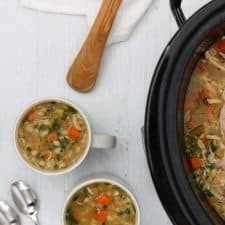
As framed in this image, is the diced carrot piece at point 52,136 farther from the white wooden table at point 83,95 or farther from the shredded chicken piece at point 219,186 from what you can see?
the shredded chicken piece at point 219,186

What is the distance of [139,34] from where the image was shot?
1095 mm

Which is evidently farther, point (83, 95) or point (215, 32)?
point (83, 95)

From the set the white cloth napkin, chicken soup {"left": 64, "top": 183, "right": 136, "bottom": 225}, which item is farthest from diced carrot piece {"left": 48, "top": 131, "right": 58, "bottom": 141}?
the white cloth napkin

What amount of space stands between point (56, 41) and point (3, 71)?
117mm

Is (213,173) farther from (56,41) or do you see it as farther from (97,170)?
(56,41)

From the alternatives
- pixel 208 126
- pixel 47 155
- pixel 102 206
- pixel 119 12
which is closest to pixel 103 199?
pixel 102 206

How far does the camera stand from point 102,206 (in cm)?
101

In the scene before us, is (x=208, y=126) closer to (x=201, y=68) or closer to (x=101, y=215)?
(x=201, y=68)

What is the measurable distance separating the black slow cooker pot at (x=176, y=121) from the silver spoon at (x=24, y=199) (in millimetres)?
297

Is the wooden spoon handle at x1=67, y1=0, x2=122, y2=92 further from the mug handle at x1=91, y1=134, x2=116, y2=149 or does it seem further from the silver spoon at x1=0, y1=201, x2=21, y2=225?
the silver spoon at x1=0, y1=201, x2=21, y2=225

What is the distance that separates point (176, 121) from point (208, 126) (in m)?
0.11

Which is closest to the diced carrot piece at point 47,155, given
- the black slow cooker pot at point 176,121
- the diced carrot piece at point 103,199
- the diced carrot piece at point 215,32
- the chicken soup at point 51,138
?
the chicken soup at point 51,138

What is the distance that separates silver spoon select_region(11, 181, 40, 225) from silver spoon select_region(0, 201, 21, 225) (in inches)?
0.6

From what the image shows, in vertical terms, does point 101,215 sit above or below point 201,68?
→ below
